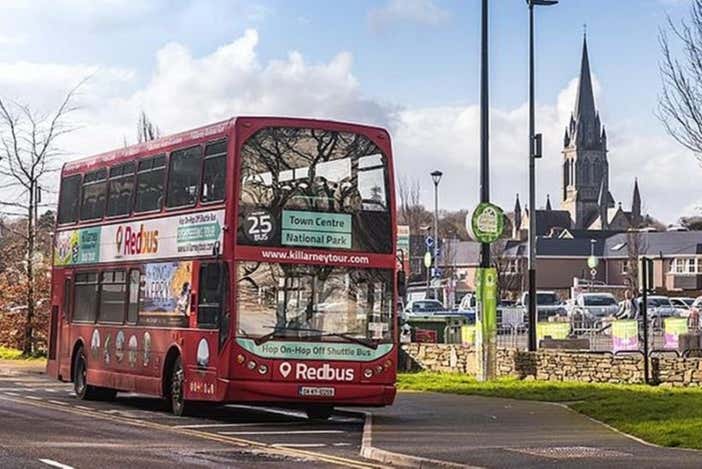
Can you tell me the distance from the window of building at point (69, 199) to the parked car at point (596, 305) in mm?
34956

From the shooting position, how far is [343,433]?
19.0 m

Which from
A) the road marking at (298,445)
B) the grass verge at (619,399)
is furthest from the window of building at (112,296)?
the grass verge at (619,399)

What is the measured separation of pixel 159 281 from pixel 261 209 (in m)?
3.10

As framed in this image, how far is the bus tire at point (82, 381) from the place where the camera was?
2525 cm

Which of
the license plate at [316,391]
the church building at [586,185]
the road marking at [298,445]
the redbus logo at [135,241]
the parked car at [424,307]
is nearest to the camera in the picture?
the road marking at [298,445]

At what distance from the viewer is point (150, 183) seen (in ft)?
74.3

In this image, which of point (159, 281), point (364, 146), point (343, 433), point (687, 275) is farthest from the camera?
point (687, 275)

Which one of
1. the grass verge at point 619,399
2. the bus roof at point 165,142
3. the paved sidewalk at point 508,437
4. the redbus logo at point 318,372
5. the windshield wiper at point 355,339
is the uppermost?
the bus roof at point 165,142

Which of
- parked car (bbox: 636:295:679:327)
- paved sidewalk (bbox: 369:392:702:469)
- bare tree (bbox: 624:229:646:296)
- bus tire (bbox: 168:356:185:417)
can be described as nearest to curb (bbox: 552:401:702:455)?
paved sidewalk (bbox: 369:392:702:469)

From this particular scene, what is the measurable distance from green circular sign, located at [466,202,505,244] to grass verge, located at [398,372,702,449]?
3.20 meters

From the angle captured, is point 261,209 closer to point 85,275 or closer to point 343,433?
point 343,433

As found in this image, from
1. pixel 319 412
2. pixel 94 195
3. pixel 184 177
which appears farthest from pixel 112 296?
pixel 319 412

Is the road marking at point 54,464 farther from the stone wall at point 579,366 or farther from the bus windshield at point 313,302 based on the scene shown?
the stone wall at point 579,366

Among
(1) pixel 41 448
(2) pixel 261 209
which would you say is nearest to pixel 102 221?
(2) pixel 261 209
